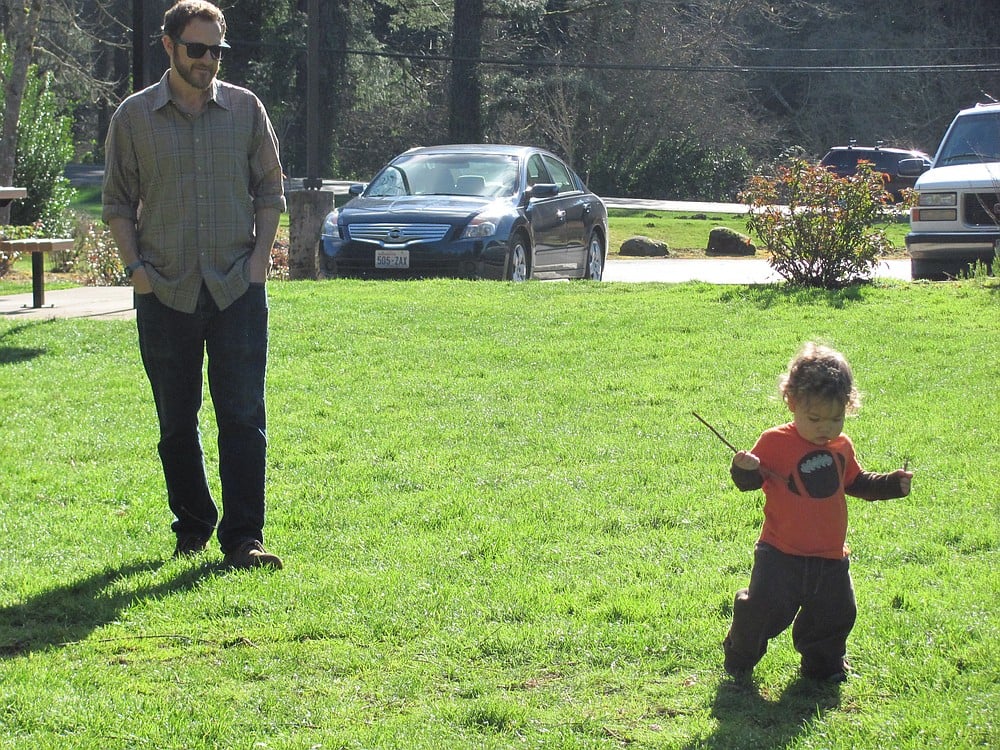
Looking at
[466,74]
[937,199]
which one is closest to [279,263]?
[937,199]

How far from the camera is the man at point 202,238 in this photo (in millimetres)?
4855

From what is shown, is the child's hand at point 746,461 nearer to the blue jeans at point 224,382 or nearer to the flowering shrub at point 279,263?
the blue jeans at point 224,382

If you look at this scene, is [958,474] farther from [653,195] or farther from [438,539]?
[653,195]

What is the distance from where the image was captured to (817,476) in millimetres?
3785

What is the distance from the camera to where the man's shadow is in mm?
4273

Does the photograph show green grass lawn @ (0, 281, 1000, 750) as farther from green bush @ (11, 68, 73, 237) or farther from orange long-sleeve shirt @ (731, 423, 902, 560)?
green bush @ (11, 68, 73, 237)

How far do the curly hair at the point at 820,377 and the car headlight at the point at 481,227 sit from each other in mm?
10013

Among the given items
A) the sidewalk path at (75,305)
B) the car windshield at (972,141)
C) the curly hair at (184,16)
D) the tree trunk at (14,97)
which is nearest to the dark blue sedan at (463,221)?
the sidewalk path at (75,305)

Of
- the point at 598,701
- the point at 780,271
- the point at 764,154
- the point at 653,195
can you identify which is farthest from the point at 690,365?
the point at 764,154

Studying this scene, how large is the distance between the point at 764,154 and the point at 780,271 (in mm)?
35923

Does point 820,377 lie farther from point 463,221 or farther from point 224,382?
point 463,221

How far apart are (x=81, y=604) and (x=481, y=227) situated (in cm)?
943

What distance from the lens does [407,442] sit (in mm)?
7133

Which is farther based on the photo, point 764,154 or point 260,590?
point 764,154
